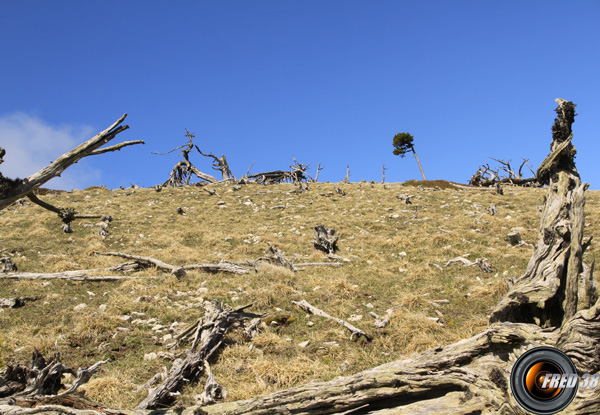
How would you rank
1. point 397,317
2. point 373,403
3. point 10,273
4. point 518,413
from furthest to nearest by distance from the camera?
point 10,273 → point 397,317 → point 373,403 → point 518,413

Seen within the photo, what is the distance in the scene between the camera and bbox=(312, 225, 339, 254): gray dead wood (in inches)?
596

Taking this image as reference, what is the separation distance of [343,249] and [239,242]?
466cm

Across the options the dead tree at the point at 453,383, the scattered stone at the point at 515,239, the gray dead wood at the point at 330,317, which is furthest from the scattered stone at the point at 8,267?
the scattered stone at the point at 515,239

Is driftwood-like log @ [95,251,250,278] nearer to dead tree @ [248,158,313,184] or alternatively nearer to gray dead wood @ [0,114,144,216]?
gray dead wood @ [0,114,144,216]

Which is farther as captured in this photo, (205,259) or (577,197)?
(205,259)

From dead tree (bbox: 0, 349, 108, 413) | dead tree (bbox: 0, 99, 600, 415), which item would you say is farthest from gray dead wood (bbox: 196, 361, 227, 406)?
dead tree (bbox: 0, 349, 108, 413)

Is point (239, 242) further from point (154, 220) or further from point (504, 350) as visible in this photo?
point (504, 350)

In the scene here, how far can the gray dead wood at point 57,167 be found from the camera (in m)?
3.98

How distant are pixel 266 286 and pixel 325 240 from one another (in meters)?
5.34

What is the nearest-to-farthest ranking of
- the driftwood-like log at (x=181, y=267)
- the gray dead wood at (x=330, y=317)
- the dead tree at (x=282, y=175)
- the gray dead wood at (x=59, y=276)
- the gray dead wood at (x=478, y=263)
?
the gray dead wood at (x=330, y=317)
the gray dead wood at (x=59, y=276)
the driftwood-like log at (x=181, y=267)
the gray dead wood at (x=478, y=263)
the dead tree at (x=282, y=175)

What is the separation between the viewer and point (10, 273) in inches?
464

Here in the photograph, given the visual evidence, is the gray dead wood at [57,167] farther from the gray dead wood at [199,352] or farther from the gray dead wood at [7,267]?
the gray dead wood at [7,267]

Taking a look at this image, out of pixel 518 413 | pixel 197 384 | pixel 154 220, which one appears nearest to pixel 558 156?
pixel 518 413

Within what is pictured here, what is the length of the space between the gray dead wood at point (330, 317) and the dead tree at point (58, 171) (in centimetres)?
562
